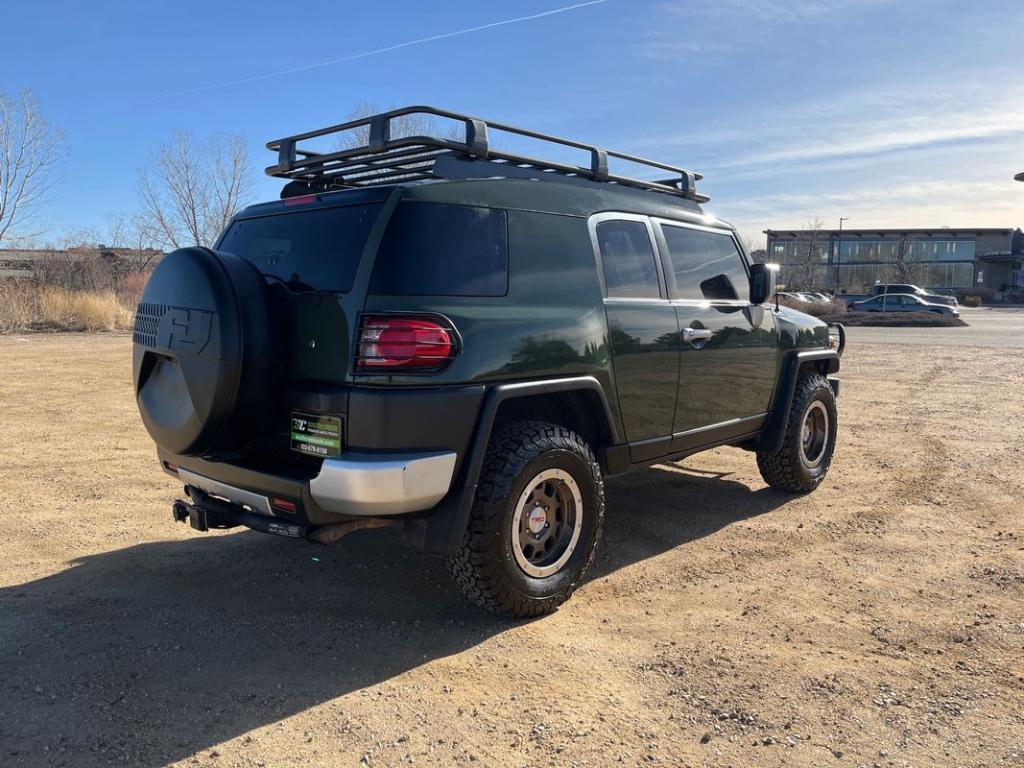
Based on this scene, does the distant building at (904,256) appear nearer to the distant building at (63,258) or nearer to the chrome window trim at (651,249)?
the distant building at (63,258)

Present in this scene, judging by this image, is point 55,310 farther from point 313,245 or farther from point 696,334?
point 696,334

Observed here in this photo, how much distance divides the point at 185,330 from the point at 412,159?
5.20 ft

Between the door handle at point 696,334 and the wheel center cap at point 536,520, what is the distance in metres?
1.47

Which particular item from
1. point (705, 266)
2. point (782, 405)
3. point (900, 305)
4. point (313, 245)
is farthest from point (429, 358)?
point (900, 305)

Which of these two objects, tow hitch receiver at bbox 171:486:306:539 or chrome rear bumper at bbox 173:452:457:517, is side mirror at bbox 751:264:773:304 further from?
tow hitch receiver at bbox 171:486:306:539

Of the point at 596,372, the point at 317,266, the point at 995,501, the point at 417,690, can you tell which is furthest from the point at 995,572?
the point at 317,266

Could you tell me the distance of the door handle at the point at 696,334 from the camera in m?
4.54

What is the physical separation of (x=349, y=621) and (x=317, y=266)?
5.55ft

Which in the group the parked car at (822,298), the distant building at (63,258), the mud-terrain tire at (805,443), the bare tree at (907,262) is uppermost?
the bare tree at (907,262)

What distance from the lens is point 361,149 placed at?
390 cm

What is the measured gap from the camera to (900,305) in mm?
34125

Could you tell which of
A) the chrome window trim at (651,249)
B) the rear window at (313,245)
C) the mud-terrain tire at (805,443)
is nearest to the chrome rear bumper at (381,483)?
the rear window at (313,245)

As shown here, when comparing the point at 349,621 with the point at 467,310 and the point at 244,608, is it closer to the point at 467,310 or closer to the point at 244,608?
the point at 244,608

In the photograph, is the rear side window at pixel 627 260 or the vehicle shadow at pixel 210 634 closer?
the vehicle shadow at pixel 210 634
